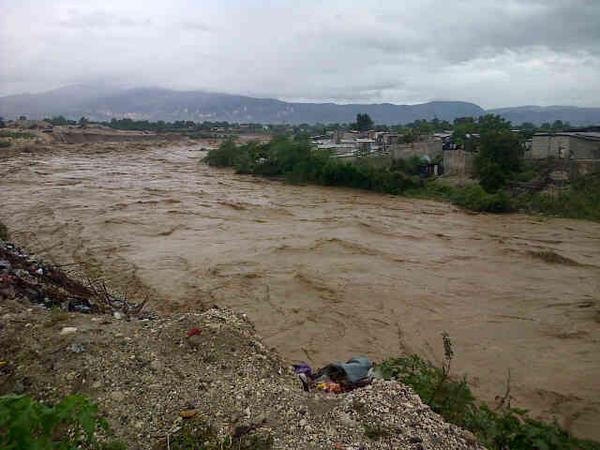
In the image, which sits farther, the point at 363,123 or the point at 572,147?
the point at 363,123

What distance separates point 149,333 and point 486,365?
16.4 ft

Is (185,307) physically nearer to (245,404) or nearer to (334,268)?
(334,268)

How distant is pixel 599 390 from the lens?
671 cm

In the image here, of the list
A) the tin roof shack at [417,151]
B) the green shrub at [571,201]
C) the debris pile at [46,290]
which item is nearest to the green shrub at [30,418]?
the debris pile at [46,290]

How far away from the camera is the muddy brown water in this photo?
297 inches

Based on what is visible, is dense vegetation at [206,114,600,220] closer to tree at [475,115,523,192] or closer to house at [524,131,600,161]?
tree at [475,115,523,192]

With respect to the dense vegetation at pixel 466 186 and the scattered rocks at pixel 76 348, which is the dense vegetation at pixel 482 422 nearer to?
the scattered rocks at pixel 76 348

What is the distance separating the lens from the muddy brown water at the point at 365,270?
7.54 meters

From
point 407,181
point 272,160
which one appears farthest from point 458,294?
point 272,160

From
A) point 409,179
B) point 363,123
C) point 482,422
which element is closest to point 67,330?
point 482,422

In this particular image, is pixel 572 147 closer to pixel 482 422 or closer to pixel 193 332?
pixel 482 422

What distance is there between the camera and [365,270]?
37.5 feet

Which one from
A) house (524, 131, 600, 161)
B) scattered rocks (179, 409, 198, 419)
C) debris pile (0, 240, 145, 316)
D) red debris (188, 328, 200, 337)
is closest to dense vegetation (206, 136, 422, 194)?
house (524, 131, 600, 161)

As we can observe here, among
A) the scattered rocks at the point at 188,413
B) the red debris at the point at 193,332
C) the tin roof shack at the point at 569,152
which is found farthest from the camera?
the tin roof shack at the point at 569,152
